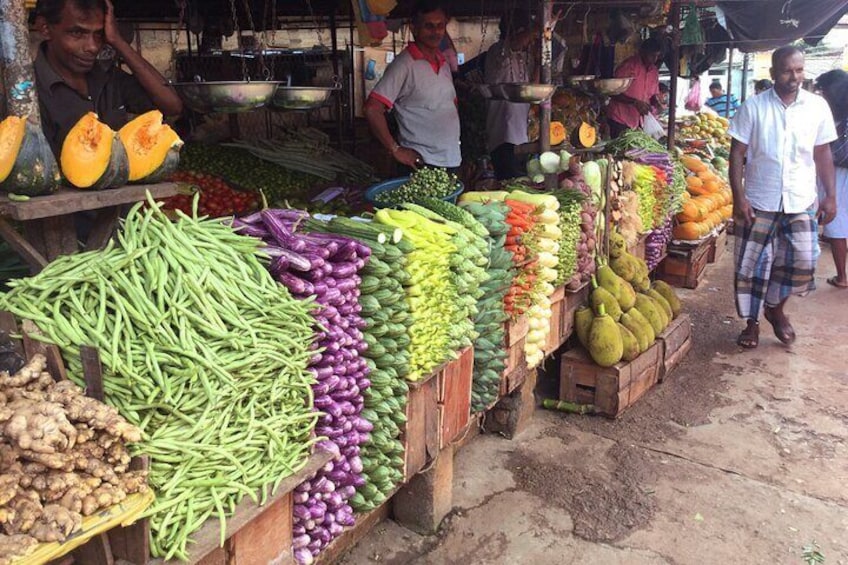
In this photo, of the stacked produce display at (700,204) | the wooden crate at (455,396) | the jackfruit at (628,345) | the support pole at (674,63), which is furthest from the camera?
the support pole at (674,63)

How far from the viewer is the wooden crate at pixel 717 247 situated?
326 inches

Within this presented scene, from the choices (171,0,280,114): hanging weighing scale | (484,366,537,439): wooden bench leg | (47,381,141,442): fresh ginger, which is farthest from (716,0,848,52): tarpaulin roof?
(47,381,141,442): fresh ginger

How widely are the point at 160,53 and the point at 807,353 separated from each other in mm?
10727

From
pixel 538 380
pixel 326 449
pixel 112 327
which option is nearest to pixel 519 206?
pixel 538 380

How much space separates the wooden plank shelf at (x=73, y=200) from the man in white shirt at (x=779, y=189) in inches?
178

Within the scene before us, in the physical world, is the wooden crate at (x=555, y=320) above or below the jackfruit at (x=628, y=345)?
above

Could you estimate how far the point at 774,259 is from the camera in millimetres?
5520

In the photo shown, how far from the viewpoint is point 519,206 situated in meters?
3.88

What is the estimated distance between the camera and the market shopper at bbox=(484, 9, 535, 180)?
645 centimetres

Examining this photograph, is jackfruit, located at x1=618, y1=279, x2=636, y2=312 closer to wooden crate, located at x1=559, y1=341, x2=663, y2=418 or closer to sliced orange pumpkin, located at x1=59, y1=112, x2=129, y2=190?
wooden crate, located at x1=559, y1=341, x2=663, y2=418

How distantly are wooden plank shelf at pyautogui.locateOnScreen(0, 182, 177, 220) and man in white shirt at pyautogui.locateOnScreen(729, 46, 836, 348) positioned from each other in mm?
4533

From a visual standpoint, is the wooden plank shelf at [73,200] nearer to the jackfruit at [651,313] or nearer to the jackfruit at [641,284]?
the jackfruit at [651,313]

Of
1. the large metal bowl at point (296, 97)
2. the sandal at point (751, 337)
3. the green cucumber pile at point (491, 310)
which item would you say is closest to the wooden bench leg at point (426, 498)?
the green cucumber pile at point (491, 310)

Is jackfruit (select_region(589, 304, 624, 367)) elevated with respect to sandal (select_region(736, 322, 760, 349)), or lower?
elevated
